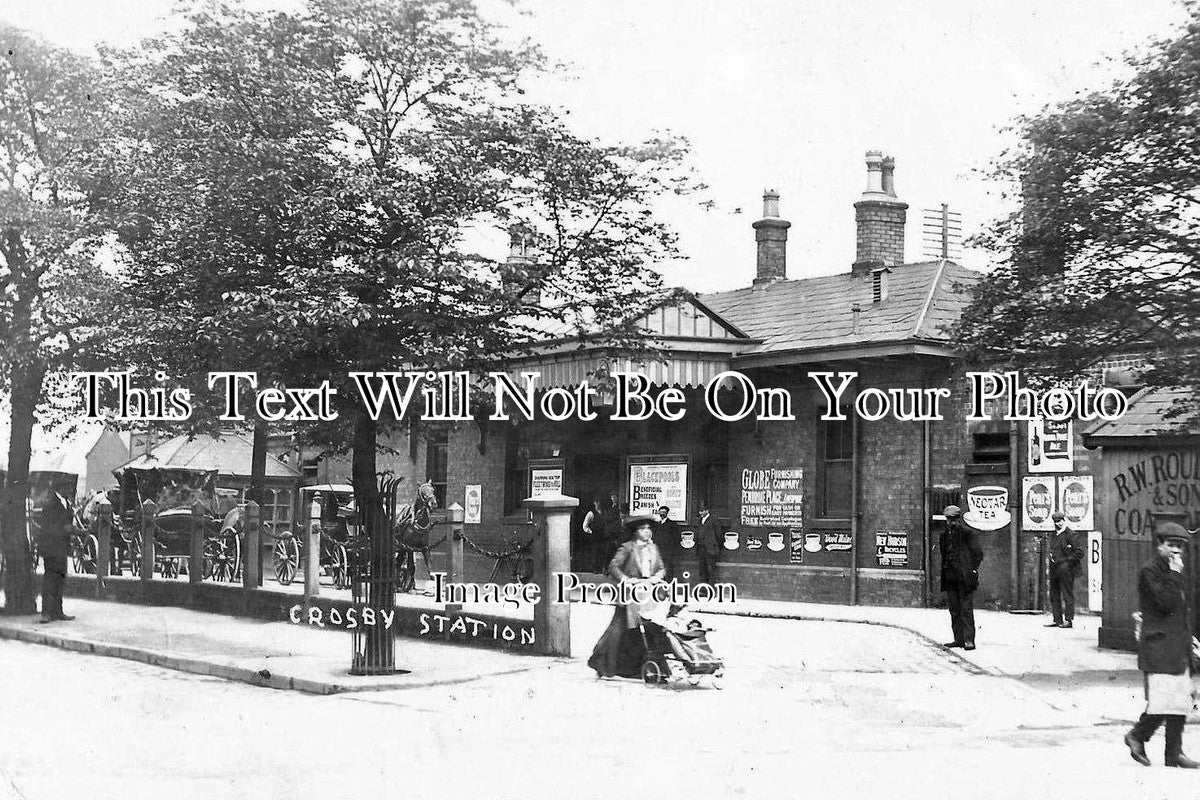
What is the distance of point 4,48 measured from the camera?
1602 cm

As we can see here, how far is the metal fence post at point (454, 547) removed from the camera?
1543 cm

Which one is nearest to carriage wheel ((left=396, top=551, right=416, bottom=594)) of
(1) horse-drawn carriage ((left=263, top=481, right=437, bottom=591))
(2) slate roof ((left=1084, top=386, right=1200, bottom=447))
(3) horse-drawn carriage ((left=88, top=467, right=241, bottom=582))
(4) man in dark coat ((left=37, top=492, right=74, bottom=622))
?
(1) horse-drawn carriage ((left=263, top=481, right=437, bottom=591))

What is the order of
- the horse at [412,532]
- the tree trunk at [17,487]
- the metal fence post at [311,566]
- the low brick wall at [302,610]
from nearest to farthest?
1. the low brick wall at [302,610]
2. the metal fence post at [311,566]
3. the tree trunk at [17,487]
4. the horse at [412,532]

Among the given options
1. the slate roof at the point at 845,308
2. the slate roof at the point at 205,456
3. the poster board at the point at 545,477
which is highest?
the slate roof at the point at 845,308

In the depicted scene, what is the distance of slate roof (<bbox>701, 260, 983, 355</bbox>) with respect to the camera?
2098cm

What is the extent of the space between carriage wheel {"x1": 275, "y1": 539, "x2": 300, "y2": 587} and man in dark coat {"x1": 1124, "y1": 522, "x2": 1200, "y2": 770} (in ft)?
49.0

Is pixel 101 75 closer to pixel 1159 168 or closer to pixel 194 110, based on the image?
pixel 194 110

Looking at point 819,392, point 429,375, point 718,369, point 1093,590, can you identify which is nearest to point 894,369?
point 819,392

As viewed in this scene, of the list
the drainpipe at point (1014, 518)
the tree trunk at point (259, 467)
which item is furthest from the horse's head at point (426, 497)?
the drainpipe at point (1014, 518)

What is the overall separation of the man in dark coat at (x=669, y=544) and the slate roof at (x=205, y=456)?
11197 mm

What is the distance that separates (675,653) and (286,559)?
34.7 ft

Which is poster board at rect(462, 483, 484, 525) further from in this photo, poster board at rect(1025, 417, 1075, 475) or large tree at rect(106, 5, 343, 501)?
poster board at rect(1025, 417, 1075, 475)

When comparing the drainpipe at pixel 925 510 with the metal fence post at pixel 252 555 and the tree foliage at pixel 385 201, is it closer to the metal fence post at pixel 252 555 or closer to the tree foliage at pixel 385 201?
the tree foliage at pixel 385 201

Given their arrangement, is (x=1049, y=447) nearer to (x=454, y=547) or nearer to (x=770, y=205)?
(x=770, y=205)
